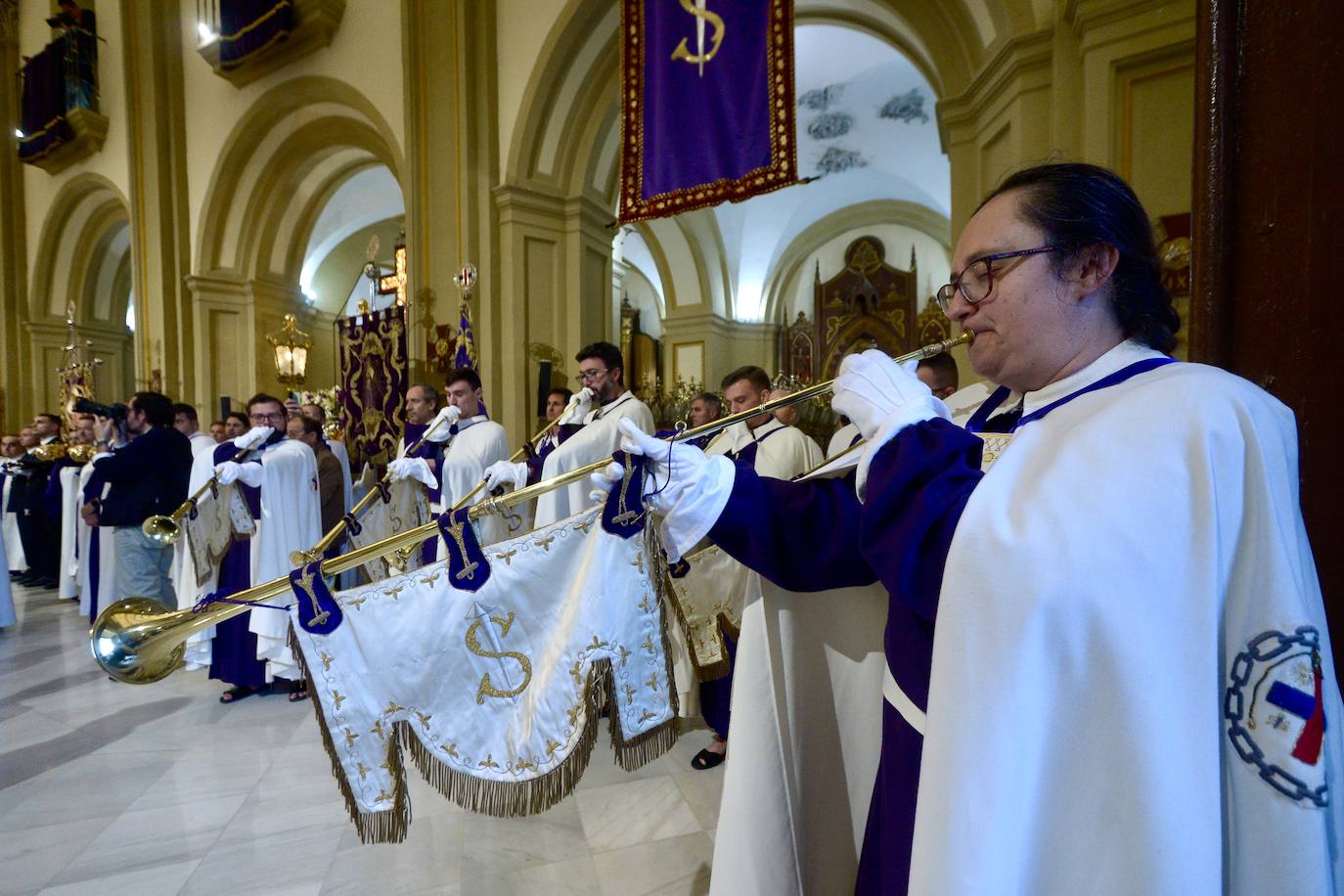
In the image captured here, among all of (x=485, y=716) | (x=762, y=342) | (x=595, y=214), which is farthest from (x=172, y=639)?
(x=762, y=342)

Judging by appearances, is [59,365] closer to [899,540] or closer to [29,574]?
[29,574]

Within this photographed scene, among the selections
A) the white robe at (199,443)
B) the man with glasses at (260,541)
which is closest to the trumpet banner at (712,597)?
the man with glasses at (260,541)

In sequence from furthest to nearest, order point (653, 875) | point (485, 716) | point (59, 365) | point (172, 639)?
point (59, 365) → point (653, 875) → point (485, 716) → point (172, 639)

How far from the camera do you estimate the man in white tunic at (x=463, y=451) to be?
4.02 meters

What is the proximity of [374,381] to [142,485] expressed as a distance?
324 cm

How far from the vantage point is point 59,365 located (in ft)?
40.4

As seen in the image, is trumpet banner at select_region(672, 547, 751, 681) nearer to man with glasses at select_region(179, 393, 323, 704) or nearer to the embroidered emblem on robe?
the embroidered emblem on robe

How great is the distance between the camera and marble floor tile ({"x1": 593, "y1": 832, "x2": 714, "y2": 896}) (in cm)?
221

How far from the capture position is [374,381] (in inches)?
299

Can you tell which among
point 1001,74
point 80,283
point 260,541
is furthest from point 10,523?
point 1001,74

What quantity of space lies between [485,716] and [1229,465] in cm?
143

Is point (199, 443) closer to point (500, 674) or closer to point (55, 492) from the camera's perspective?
point (55, 492)

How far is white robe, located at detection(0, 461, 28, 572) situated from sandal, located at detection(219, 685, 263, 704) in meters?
5.67

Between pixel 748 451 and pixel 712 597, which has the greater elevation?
pixel 748 451
